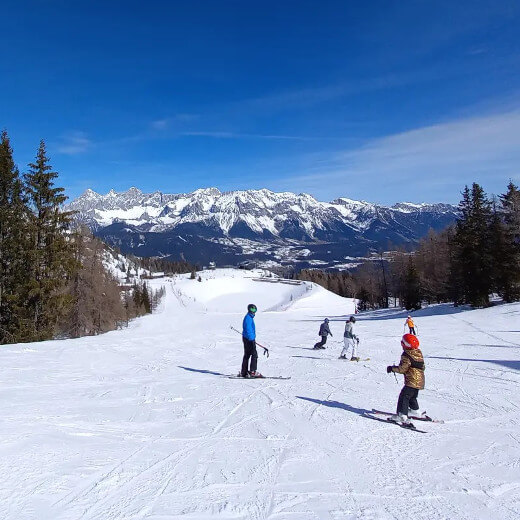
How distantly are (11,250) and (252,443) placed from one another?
21.4m

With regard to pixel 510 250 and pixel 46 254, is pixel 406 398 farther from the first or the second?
pixel 510 250

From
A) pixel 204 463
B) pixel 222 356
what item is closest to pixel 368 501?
pixel 204 463

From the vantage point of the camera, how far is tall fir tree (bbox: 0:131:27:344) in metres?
22.5

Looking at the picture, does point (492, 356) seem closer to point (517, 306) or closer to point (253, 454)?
point (253, 454)

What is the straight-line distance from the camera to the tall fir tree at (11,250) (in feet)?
74.0

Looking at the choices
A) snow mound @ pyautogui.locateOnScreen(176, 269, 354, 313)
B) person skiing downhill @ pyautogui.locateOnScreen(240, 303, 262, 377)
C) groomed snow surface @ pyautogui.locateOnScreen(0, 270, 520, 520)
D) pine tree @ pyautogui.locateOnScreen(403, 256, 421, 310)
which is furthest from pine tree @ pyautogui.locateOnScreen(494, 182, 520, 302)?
snow mound @ pyautogui.locateOnScreen(176, 269, 354, 313)

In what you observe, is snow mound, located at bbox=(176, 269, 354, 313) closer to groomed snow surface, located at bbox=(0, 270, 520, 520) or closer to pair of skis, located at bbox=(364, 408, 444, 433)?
groomed snow surface, located at bbox=(0, 270, 520, 520)

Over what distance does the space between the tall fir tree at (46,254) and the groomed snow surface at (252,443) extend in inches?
395

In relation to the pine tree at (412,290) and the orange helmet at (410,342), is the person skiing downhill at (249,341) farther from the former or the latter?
the pine tree at (412,290)

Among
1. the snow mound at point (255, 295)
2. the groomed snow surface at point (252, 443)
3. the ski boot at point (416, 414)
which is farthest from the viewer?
the snow mound at point (255, 295)

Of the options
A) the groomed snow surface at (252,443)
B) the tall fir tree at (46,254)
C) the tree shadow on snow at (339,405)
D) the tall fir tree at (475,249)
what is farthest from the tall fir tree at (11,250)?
the tall fir tree at (475,249)

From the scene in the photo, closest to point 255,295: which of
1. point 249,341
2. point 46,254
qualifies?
point 46,254

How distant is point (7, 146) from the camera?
78.0 ft

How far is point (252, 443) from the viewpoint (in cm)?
678
